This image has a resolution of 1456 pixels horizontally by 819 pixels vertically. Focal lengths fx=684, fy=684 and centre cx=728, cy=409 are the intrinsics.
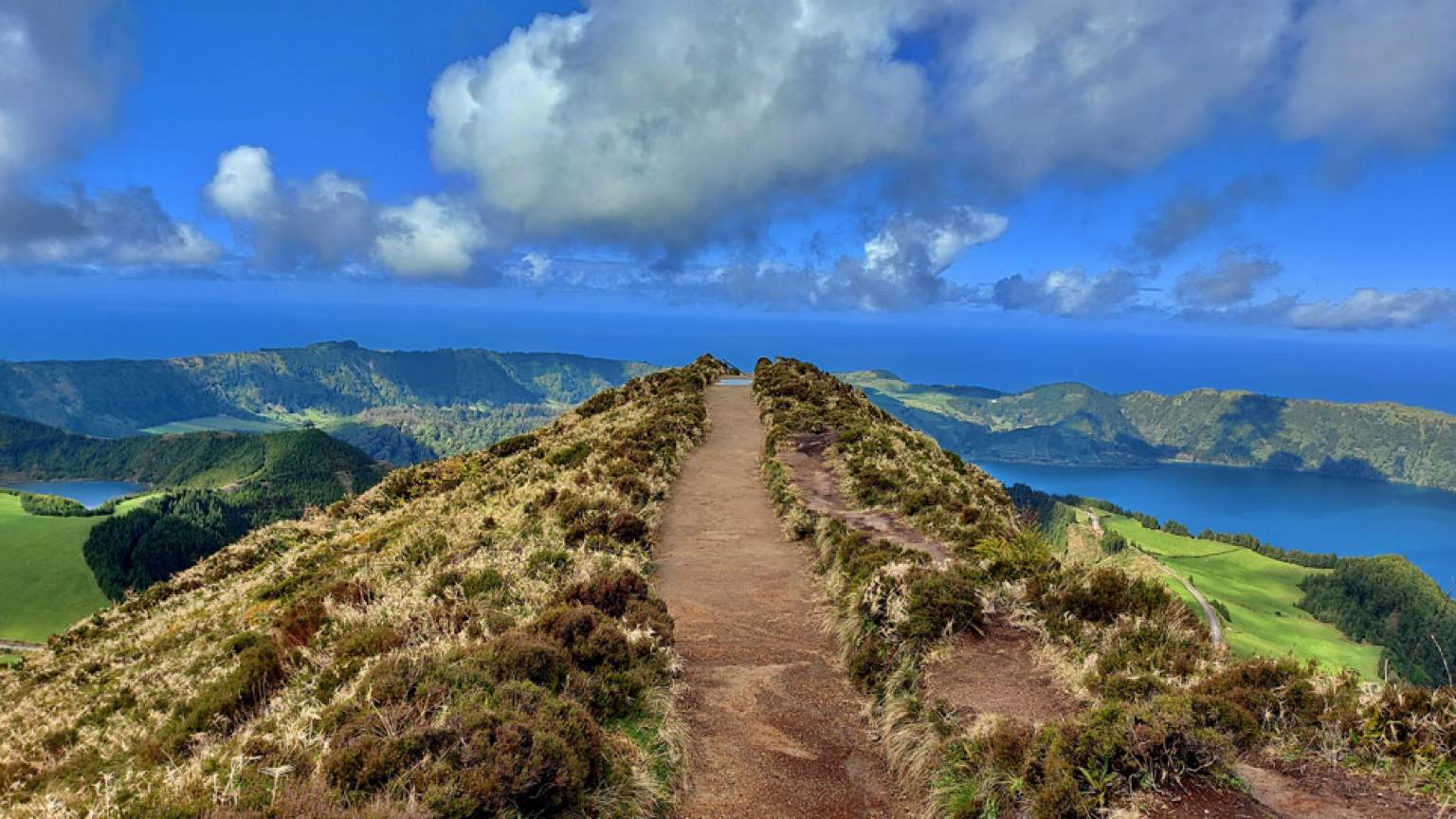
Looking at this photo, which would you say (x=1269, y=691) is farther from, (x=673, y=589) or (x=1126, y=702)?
(x=673, y=589)

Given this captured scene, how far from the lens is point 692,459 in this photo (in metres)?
24.3

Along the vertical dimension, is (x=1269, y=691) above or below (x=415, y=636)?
above

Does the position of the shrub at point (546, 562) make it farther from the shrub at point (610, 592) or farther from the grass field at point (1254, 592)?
the grass field at point (1254, 592)

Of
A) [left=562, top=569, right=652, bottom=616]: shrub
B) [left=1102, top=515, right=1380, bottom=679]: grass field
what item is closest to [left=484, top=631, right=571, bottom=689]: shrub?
[left=562, top=569, right=652, bottom=616]: shrub

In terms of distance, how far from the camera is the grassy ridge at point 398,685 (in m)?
5.34

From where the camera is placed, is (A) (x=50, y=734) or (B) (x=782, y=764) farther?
(A) (x=50, y=734)

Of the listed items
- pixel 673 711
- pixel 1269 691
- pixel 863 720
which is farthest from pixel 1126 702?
pixel 673 711

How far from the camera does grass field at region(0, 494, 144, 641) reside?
89375 mm

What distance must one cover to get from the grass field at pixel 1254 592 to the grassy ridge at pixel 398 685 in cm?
8097

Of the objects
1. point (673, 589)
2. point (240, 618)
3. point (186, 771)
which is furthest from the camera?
point (240, 618)

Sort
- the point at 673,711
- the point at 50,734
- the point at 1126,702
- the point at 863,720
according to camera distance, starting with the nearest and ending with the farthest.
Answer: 1. the point at 1126,702
2. the point at 673,711
3. the point at 863,720
4. the point at 50,734

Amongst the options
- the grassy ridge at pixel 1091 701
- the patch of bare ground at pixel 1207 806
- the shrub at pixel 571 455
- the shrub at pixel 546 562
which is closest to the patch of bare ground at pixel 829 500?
the grassy ridge at pixel 1091 701

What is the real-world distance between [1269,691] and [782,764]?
4758 mm

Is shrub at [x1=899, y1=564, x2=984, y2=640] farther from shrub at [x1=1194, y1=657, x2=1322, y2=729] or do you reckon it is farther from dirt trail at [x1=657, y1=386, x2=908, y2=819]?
shrub at [x1=1194, y1=657, x2=1322, y2=729]
